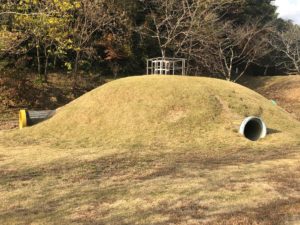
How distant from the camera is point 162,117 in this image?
14.1 metres

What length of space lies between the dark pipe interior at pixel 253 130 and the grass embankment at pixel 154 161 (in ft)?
1.51

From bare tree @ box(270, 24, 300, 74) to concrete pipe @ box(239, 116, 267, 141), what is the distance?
29.7 meters

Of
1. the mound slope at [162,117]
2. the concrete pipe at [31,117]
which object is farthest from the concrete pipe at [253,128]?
the concrete pipe at [31,117]

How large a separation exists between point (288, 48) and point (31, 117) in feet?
108

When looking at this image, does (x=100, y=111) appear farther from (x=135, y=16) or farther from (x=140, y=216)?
(x=135, y=16)

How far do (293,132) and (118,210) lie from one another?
952cm

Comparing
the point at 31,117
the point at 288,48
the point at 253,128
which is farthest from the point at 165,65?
the point at 288,48

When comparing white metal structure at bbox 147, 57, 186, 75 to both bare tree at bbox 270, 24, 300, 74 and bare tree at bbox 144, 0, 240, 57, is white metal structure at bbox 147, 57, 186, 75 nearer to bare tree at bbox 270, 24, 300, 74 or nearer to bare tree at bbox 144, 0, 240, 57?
bare tree at bbox 144, 0, 240, 57

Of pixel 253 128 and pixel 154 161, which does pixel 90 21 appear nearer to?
pixel 253 128

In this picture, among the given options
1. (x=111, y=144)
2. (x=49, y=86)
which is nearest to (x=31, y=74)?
(x=49, y=86)

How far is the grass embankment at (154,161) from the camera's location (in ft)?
21.2

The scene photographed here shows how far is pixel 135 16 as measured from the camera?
3269 cm

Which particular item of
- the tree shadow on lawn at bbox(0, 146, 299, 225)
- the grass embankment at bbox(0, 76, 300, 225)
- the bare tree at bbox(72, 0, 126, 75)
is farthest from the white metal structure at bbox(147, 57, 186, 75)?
the tree shadow on lawn at bbox(0, 146, 299, 225)

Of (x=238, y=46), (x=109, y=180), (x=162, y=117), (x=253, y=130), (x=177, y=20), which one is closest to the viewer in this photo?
(x=109, y=180)
